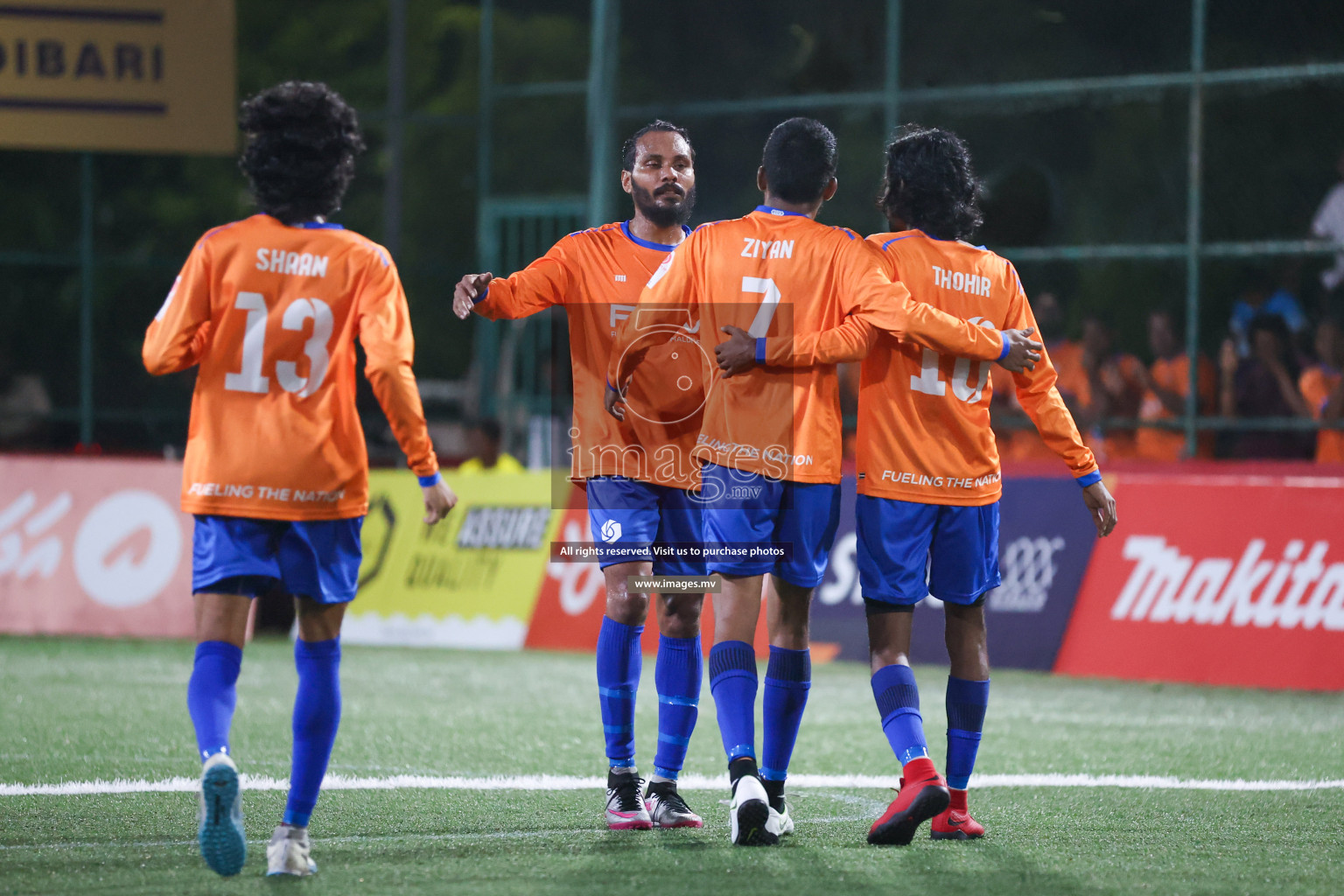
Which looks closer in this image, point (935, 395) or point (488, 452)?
point (935, 395)

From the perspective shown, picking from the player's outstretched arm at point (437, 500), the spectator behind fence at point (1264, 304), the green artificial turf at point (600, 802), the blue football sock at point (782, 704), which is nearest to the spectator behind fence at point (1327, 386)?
the spectator behind fence at point (1264, 304)

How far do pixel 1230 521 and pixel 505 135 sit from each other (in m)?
12.4

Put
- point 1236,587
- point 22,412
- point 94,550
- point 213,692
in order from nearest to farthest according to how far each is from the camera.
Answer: point 213,692 → point 1236,587 → point 94,550 → point 22,412

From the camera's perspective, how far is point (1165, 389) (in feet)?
51.0

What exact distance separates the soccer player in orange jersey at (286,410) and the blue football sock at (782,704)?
1.35 meters

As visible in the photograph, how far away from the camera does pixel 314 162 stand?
5.34 metres

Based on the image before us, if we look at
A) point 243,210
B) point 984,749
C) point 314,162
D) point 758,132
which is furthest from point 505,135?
point 314,162

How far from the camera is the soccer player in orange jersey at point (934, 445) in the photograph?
19.2ft

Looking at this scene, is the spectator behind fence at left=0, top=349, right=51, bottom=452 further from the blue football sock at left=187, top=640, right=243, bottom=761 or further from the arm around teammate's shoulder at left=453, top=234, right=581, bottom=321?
the blue football sock at left=187, top=640, right=243, bottom=761

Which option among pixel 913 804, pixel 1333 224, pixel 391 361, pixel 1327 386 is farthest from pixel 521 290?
pixel 1333 224

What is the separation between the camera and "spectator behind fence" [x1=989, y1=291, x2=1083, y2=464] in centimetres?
1547

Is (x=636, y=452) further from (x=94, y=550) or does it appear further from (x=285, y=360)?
(x=94, y=550)

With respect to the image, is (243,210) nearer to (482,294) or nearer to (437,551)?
(437,551)

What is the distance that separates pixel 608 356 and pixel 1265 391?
9.81 metres
